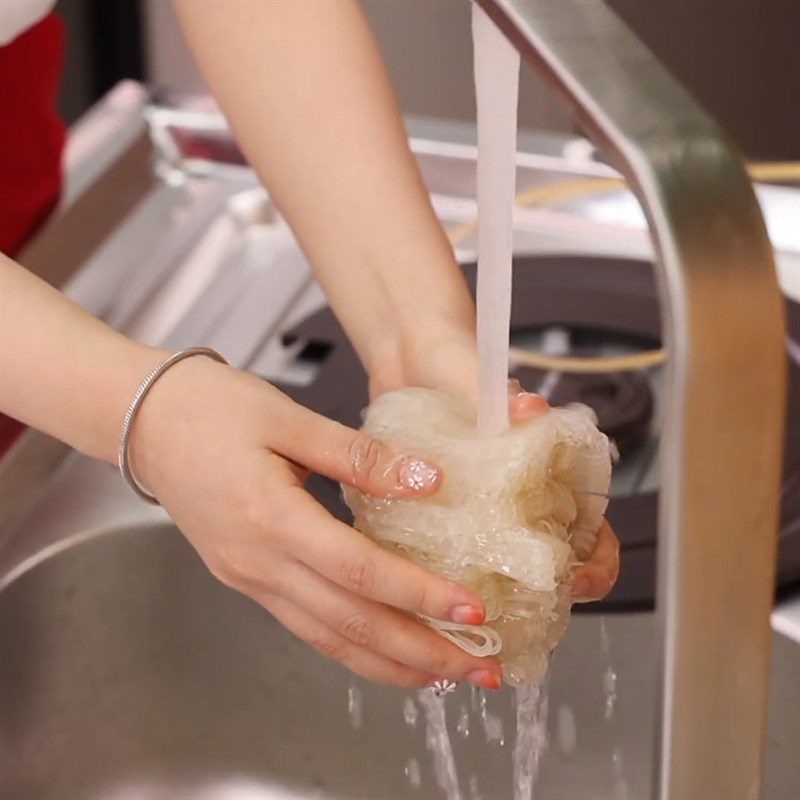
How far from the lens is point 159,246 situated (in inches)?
34.6

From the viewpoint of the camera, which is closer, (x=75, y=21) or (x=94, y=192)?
(x=94, y=192)

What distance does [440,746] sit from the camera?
670 mm

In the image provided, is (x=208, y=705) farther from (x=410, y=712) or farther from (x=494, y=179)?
(x=494, y=179)

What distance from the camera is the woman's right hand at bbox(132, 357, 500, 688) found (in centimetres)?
47

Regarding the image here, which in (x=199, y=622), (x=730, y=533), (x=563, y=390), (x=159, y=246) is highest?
(x=159, y=246)

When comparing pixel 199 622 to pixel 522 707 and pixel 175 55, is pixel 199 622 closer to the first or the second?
pixel 522 707

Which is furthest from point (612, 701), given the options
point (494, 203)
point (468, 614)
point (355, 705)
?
point (494, 203)

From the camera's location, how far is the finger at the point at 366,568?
1.52 feet

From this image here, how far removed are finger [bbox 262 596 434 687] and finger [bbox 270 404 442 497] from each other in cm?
6

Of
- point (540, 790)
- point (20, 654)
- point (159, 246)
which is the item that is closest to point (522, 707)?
point (540, 790)

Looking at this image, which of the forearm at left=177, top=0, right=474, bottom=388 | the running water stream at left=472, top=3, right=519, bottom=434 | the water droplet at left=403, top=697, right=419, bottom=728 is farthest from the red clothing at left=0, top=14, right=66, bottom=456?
the running water stream at left=472, top=3, right=519, bottom=434

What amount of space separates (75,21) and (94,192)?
0.63 meters

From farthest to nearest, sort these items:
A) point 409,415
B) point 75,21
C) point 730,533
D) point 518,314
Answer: point 75,21 < point 518,314 < point 409,415 < point 730,533

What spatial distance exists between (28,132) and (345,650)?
440mm
